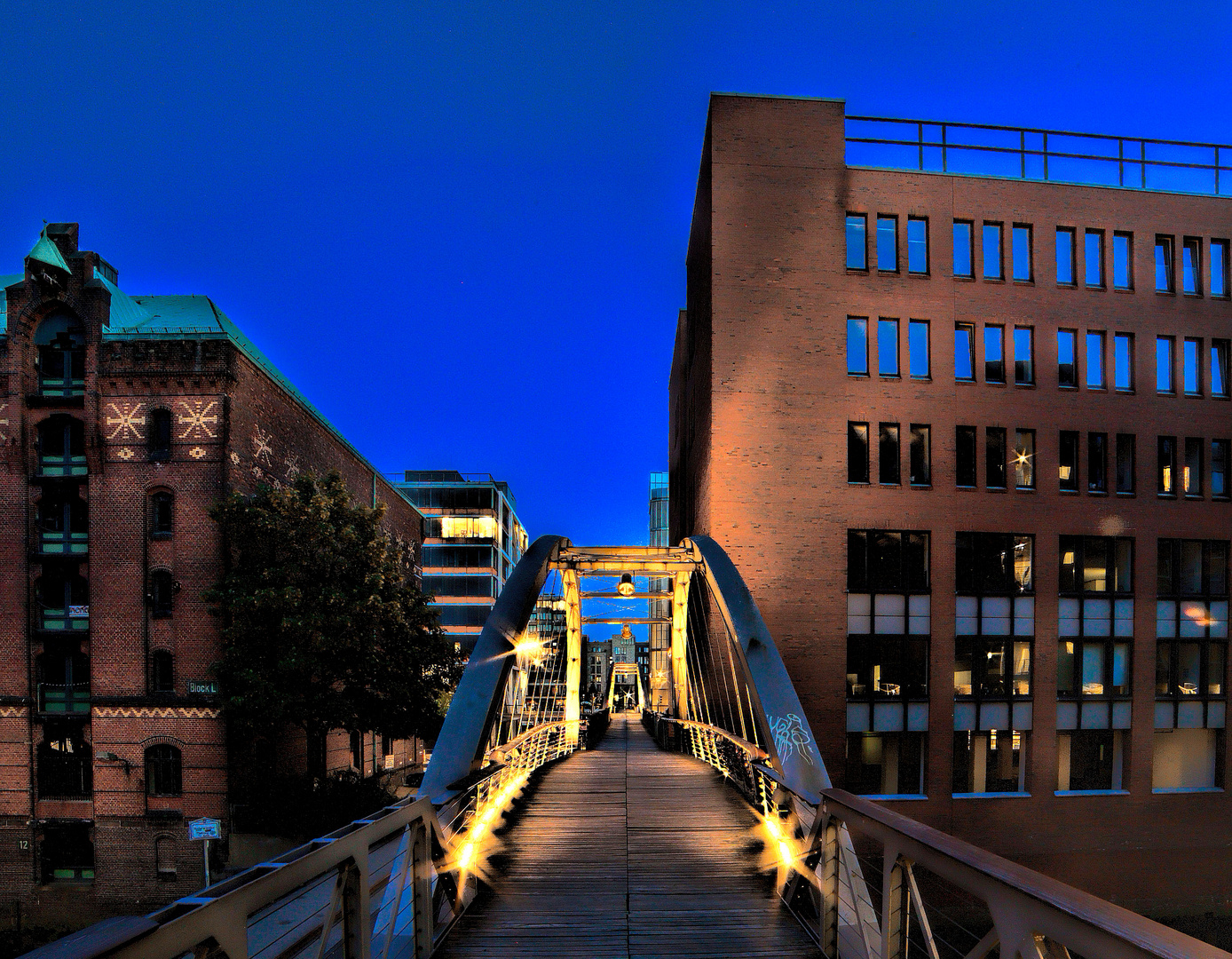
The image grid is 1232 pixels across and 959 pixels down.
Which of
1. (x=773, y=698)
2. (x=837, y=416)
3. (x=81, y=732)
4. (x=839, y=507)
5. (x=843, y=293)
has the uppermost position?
(x=843, y=293)

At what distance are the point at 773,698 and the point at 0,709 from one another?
24238 millimetres

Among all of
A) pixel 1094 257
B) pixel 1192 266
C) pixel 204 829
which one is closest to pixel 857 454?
pixel 1094 257

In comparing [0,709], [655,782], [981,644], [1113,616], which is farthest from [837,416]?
[0,709]

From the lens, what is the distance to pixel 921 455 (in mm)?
22406

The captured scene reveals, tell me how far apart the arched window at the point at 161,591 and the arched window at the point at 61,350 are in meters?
6.43

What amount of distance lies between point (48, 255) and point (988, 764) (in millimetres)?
32147

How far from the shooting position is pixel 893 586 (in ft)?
71.6

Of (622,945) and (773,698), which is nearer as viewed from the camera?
(622,945)

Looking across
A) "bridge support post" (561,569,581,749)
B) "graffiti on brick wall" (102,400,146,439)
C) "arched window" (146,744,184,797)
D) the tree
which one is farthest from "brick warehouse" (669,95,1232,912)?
"graffiti on brick wall" (102,400,146,439)

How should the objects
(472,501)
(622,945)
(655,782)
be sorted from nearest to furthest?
(622,945) → (655,782) → (472,501)

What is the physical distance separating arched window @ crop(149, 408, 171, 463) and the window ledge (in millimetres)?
31133

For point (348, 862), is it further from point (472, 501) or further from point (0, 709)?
point (472, 501)

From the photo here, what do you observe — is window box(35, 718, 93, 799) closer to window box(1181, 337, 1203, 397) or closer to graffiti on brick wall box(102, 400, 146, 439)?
graffiti on brick wall box(102, 400, 146, 439)

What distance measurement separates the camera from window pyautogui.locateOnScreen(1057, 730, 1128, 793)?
22.2 m
